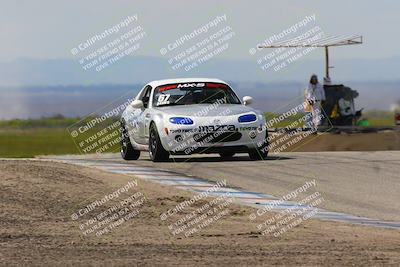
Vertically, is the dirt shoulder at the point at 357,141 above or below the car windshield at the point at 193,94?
below

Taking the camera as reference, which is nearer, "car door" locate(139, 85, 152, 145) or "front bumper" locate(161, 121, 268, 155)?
"front bumper" locate(161, 121, 268, 155)

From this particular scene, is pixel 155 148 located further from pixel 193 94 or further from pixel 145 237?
pixel 145 237

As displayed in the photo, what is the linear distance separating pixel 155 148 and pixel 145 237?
7577 millimetres

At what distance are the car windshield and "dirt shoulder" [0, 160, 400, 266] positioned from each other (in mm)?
4648

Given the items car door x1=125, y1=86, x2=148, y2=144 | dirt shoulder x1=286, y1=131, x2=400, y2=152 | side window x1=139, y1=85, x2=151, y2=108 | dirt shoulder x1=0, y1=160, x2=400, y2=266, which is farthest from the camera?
dirt shoulder x1=286, y1=131, x2=400, y2=152

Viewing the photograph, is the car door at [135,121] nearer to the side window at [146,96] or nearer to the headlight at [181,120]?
the side window at [146,96]

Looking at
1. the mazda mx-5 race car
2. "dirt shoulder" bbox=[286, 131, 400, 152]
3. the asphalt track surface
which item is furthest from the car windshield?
"dirt shoulder" bbox=[286, 131, 400, 152]

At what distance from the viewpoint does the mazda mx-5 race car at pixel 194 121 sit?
18.7 m

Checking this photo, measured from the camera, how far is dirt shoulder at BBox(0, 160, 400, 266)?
33.1 ft

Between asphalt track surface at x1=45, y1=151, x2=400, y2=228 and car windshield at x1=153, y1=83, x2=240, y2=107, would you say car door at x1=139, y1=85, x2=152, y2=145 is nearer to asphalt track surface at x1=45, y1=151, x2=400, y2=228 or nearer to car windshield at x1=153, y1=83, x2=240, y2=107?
car windshield at x1=153, y1=83, x2=240, y2=107

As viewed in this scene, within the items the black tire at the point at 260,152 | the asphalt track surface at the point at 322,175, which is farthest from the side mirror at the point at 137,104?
the black tire at the point at 260,152

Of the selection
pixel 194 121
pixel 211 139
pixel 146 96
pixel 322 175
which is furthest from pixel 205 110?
pixel 322 175

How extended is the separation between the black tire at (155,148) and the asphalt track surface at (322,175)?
15cm

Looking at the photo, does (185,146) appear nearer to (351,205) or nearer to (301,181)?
(301,181)
